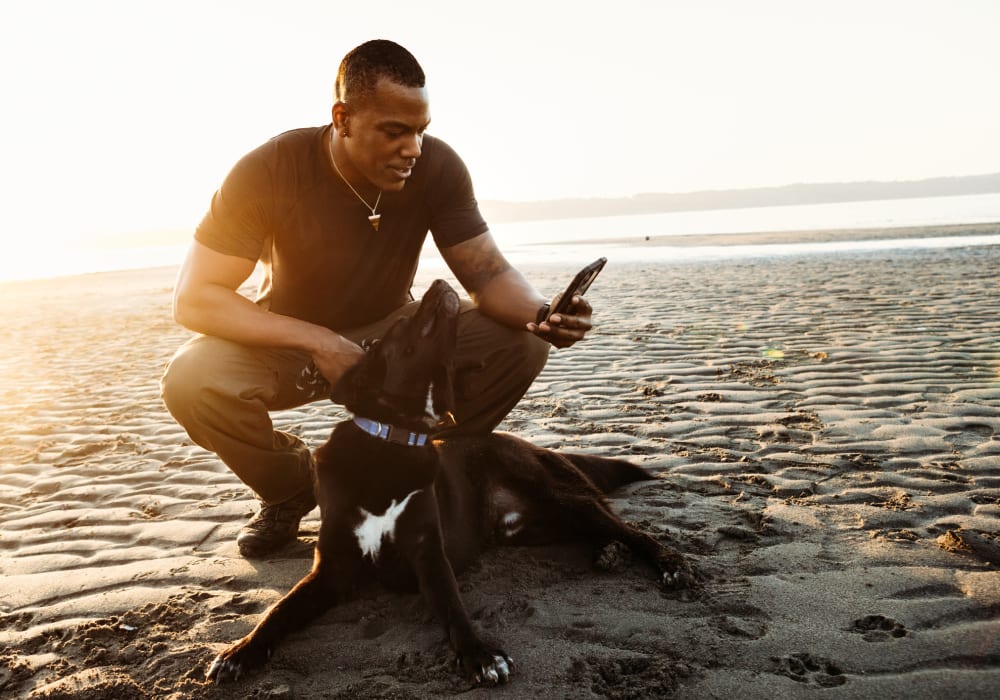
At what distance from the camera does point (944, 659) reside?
250 cm

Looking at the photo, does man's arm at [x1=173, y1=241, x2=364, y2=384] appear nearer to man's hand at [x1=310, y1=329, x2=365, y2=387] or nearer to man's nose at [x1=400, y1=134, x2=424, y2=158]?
man's hand at [x1=310, y1=329, x2=365, y2=387]

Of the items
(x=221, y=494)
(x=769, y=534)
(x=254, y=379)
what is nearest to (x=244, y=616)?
(x=254, y=379)

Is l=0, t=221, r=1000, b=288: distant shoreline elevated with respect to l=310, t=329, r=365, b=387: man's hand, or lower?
lower

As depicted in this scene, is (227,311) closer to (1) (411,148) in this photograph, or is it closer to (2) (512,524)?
(1) (411,148)

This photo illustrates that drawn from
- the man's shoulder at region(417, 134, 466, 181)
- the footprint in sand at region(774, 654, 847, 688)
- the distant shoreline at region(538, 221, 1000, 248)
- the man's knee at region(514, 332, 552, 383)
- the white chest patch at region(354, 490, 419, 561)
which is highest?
the man's shoulder at region(417, 134, 466, 181)

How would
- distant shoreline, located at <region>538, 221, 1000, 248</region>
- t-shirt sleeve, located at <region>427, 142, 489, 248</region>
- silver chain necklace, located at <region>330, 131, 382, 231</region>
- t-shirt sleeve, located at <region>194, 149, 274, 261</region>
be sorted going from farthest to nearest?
1. distant shoreline, located at <region>538, 221, 1000, 248</region>
2. t-shirt sleeve, located at <region>427, 142, 489, 248</region>
3. silver chain necklace, located at <region>330, 131, 382, 231</region>
4. t-shirt sleeve, located at <region>194, 149, 274, 261</region>

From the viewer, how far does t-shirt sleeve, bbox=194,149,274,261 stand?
150 inches

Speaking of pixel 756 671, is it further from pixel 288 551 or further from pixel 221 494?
pixel 221 494

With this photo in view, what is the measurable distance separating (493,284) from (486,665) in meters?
2.24

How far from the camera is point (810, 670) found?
2531mm

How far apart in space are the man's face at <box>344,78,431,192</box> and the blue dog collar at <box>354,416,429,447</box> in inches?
52.6

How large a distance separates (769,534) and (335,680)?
6.96ft

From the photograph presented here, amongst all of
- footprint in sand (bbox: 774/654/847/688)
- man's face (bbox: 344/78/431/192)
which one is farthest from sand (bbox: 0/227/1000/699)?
man's face (bbox: 344/78/431/192)

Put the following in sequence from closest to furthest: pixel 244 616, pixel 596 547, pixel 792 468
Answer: pixel 244 616
pixel 596 547
pixel 792 468
